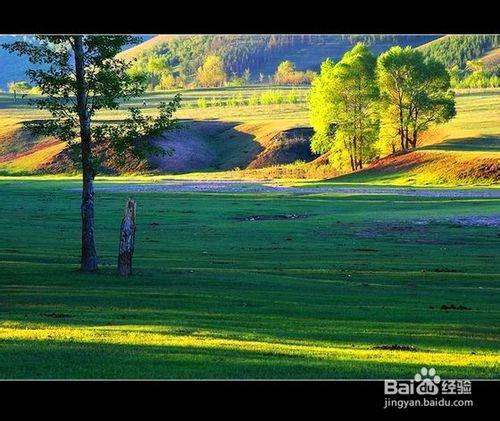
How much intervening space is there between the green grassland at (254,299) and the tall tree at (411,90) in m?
57.2

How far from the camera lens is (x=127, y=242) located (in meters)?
38.7

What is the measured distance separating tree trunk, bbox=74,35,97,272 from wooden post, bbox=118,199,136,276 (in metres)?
1.46

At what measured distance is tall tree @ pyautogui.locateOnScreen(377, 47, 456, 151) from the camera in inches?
4894

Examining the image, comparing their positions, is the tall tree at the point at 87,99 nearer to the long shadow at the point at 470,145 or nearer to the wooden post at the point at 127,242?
the wooden post at the point at 127,242

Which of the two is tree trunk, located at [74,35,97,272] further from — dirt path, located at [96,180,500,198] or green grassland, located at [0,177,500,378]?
dirt path, located at [96,180,500,198]

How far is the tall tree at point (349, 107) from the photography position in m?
123

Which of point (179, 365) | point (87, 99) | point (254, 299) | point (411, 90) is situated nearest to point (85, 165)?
point (87, 99)

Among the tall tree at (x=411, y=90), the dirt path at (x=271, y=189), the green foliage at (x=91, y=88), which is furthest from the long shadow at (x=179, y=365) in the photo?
the tall tree at (x=411, y=90)

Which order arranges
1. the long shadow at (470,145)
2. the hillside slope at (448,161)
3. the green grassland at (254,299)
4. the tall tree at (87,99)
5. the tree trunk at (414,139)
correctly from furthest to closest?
the tree trunk at (414,139) < the long shadow at (470,145) < the hillside slope at (448,161) < the tall tree at (87,99) < the green grassland at (254,299)

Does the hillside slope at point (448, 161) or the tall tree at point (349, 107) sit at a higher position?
the tall tree at point (349, 107)

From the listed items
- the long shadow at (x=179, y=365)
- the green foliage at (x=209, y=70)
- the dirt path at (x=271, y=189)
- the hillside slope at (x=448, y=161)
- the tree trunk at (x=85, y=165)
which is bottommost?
the dirt path at (x=271, y=189)
